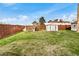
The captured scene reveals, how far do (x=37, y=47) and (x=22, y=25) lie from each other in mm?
321

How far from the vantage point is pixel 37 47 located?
2602mm

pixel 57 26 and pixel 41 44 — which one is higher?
pixel 57 26

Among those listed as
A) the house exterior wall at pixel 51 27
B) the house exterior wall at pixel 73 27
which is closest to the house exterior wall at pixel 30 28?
the house exterior wall at pixel 51 27

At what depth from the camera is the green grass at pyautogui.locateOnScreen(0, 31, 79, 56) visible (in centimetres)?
257

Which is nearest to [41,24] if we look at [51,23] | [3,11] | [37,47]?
[51,23]

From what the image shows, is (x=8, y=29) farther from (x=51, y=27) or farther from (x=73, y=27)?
(x=73, y=27)

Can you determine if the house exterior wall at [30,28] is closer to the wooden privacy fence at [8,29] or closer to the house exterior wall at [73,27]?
the wooden privacy fence at [8,29]

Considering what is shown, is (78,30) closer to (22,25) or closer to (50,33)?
(50,33)

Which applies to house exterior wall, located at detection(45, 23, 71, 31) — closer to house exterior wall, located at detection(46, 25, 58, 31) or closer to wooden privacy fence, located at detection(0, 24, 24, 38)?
house exterior wall, located at detection(46, 25, 58, 31)

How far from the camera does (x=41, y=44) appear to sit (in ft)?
8.57

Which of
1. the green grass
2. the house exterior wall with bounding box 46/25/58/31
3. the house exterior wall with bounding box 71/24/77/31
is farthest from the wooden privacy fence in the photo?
the house exterior wall with bounding box 71/24/77/31

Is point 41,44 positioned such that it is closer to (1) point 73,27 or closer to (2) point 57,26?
(2) point 57,26

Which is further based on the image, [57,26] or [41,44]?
[57,26]

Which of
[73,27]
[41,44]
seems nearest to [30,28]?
[41,44]
